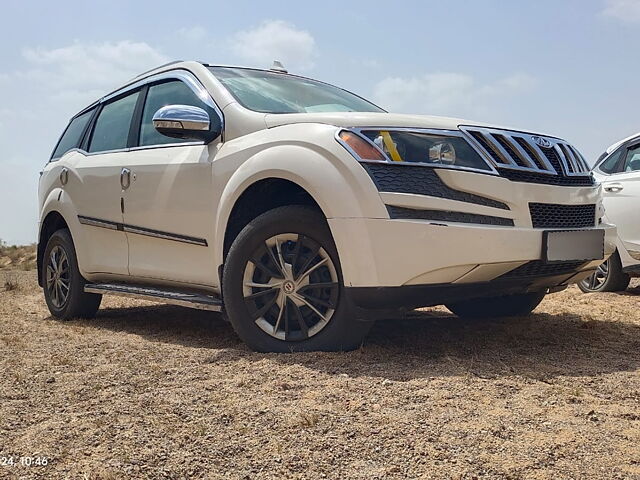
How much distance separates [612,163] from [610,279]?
3.89 ft

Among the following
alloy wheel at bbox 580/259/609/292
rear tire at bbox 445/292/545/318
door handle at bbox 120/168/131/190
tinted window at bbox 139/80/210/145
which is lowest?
alloy wheel at bbox 580/259/609/292

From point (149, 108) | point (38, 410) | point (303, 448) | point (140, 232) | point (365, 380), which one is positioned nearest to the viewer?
point (303, 448)

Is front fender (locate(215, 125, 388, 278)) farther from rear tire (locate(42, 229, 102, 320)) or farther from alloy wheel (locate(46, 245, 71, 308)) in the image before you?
alloy wheel (locate(46, 245, 71, 308))

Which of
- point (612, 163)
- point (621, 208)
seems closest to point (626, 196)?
point (621, 208)

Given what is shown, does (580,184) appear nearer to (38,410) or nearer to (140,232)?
(140,232)

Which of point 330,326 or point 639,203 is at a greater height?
point 639,203

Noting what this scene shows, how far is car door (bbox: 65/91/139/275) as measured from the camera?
17.0ft

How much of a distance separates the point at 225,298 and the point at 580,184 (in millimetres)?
2112

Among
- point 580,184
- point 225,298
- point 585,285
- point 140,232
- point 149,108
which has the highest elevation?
point 149,108

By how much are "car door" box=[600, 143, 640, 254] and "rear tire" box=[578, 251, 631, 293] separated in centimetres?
29

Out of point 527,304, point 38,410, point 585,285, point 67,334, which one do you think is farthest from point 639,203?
point 38,410

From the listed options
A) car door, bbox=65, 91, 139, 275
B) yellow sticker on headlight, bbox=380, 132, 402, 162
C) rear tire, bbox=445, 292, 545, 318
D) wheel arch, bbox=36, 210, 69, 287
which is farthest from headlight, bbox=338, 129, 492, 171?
wheel arch, bbox=36, 210, 69, 287

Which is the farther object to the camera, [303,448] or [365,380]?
[365,380]

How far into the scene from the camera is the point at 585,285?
25.3 ft
